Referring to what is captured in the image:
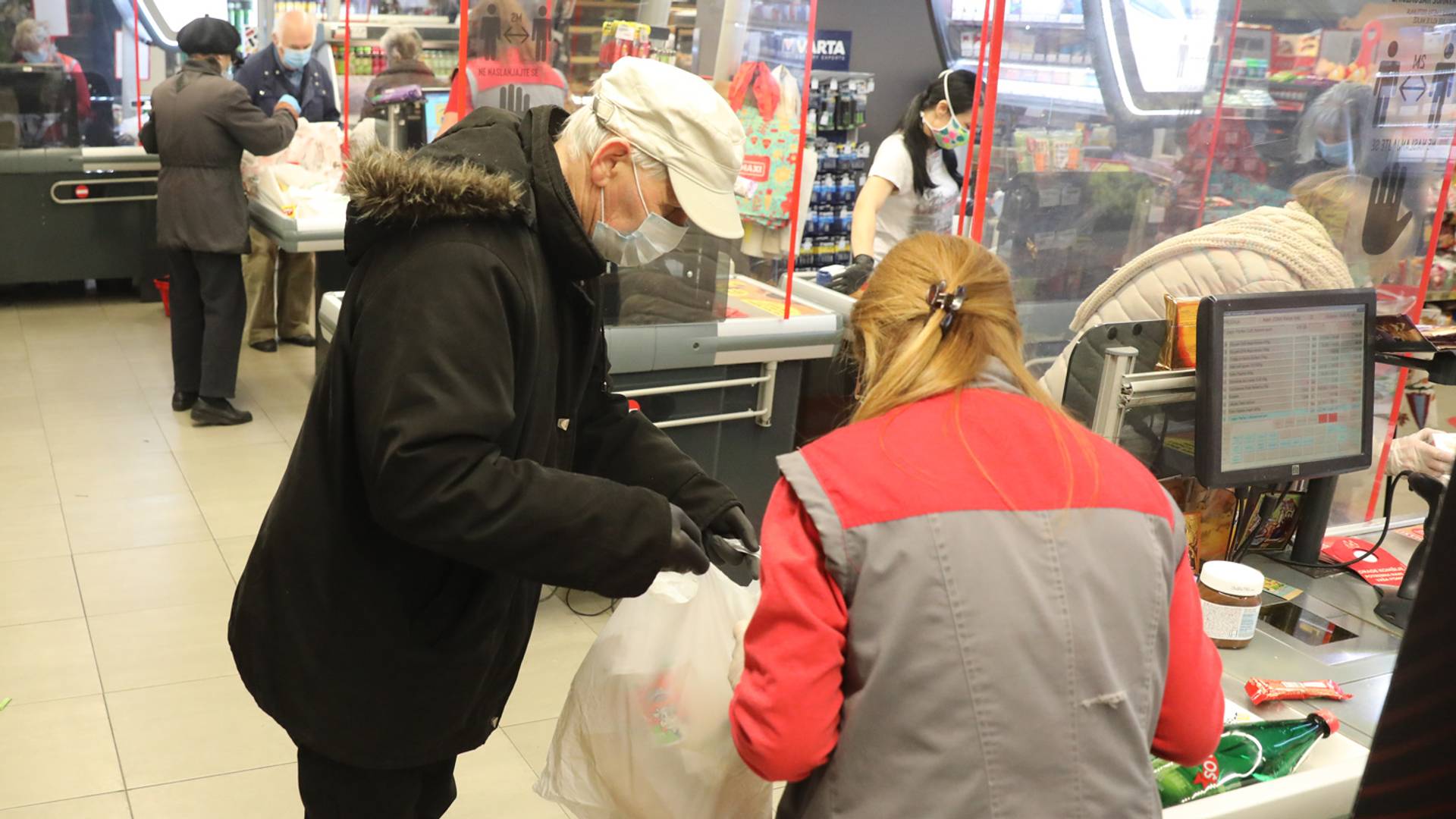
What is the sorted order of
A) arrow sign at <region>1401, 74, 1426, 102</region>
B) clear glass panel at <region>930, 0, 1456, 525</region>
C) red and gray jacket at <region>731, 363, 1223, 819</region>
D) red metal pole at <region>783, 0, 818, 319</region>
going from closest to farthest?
1. red and gray jacket at <region>731, 363, 1223, 819</region>
2. clear glass panel at <region>930, 0, 1456, 525</region>
3. arrow sign at <region>1401, 74, 1426, 102</region>
4. red metal pole at <region>783, 0, 818, 319</region>

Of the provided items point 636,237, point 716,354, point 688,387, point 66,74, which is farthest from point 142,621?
point 66,74

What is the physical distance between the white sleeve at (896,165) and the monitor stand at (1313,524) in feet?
9.35

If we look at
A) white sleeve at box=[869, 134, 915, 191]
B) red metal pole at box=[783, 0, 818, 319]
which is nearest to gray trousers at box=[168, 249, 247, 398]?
red metal pole at box=[783, 0, 818, 319]

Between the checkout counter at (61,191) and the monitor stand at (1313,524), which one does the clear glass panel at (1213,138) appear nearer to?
the monitor stand at (1313,524)

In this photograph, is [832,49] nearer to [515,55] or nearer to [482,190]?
[515,55]

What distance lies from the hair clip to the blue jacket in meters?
5.73

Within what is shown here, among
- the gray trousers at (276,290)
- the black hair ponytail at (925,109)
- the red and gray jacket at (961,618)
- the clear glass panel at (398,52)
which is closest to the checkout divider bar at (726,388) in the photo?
the black hair ponytail at (925,109)

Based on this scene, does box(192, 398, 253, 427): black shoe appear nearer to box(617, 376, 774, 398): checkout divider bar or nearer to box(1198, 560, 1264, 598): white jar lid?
box(617, 376, 774, 398): checkout divider bar

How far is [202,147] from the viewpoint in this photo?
5246 millimetres

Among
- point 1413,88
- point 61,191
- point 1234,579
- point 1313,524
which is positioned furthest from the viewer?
point 61,191

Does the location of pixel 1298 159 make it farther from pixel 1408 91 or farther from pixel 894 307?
pixel 894 307

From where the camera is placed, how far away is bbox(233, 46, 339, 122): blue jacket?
21.0 feet

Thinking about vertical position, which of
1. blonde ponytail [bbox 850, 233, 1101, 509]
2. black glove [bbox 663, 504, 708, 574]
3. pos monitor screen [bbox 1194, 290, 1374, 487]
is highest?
blonde ponytail [bbox 850, 233, 1101, 509]

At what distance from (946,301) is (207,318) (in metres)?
4.75
